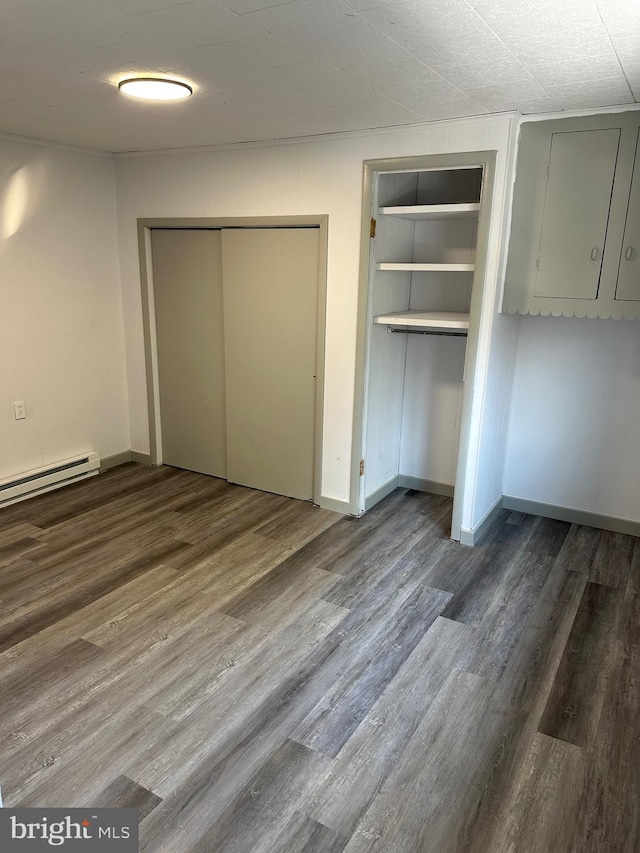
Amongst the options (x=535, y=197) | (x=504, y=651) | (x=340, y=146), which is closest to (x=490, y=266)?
(x=535, y=197)

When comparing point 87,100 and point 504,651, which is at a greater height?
point 87,100

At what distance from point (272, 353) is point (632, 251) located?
85.9 inches

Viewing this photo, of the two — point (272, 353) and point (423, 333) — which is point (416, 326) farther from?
point (272, 353)

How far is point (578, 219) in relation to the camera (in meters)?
3.00

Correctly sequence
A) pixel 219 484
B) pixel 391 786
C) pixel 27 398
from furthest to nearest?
pixel 219 484, pixel 27 398, pixel 391 786

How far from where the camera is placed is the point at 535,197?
306 cm

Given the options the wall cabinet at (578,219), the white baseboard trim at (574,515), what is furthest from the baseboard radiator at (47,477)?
the wall cabinet at (578,219)

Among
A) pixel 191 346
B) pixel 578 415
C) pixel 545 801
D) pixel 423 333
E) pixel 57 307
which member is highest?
pixel 57 307

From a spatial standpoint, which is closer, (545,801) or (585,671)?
(545,801)

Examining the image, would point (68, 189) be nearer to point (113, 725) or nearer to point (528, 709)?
point (113, 725)

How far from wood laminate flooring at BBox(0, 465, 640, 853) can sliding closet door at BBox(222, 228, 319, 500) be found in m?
0.51

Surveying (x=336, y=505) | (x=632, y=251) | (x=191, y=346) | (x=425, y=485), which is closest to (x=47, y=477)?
(x=191, y=346)

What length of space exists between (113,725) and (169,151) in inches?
139

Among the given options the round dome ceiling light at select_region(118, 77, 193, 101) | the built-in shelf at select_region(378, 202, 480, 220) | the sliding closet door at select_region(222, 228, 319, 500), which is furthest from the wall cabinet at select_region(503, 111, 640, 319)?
the round dome ceiling light at select_region(118, 77, 193, 101)
